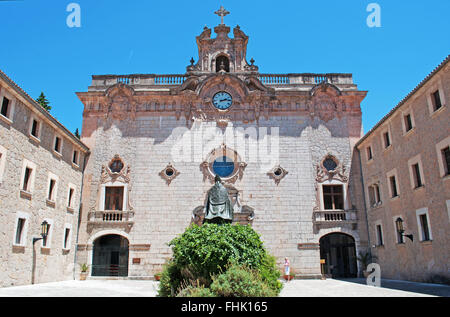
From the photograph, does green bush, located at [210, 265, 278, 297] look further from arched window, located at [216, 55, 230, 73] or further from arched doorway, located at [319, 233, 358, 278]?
arched window, located at [216, 55, 230, 73]

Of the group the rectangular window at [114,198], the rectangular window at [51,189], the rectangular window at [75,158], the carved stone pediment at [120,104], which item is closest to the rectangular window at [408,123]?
the carved stone pediment at [120,104]

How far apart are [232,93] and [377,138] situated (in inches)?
398

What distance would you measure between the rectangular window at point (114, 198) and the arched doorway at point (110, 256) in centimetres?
187

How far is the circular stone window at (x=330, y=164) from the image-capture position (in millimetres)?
23688

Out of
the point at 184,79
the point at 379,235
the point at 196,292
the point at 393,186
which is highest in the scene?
the point at 184,79

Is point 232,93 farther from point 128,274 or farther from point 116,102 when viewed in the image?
point 128,274

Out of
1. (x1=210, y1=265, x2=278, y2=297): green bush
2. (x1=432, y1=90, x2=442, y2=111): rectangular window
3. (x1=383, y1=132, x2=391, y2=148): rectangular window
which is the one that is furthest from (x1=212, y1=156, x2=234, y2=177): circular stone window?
(x1=210, y1=265, x2=278, y2=297): green bush

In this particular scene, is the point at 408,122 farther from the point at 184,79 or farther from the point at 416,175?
the point at 184,79

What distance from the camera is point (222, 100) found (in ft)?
81.7

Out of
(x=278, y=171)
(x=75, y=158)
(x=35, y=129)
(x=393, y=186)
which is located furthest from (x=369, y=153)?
(x=35, y=129)

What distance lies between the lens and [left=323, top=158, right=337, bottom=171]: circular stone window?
23.7m

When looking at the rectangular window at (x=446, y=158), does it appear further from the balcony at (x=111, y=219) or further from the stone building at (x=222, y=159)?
the balcony at (x=111, y=219)

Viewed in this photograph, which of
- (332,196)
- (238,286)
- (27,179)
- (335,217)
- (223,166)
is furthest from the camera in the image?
(223,166)

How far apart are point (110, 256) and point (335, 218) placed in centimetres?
1474
